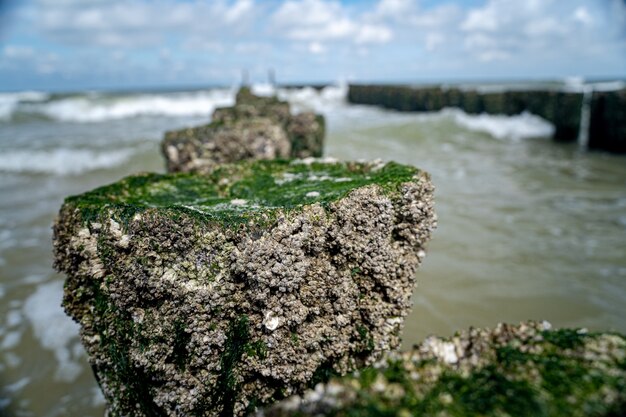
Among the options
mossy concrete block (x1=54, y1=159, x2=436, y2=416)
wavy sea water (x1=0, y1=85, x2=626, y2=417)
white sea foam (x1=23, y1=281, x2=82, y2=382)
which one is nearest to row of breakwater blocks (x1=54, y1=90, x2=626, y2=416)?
mossy concrete block (x1=54, y1=159, x2=436, y2=416)

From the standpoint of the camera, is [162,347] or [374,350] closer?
[162,347]

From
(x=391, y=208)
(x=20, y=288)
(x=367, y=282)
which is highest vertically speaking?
(x=391, y=208)

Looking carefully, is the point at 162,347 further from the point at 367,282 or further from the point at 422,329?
the point at 422,329

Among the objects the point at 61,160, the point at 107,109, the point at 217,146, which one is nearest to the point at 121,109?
the point at 107,109

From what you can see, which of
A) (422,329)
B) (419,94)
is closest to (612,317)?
(422,329)

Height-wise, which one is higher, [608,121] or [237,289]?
[608,121]

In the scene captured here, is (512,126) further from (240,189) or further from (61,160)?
(240,189)

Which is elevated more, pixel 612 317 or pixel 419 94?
pixel 419 94
